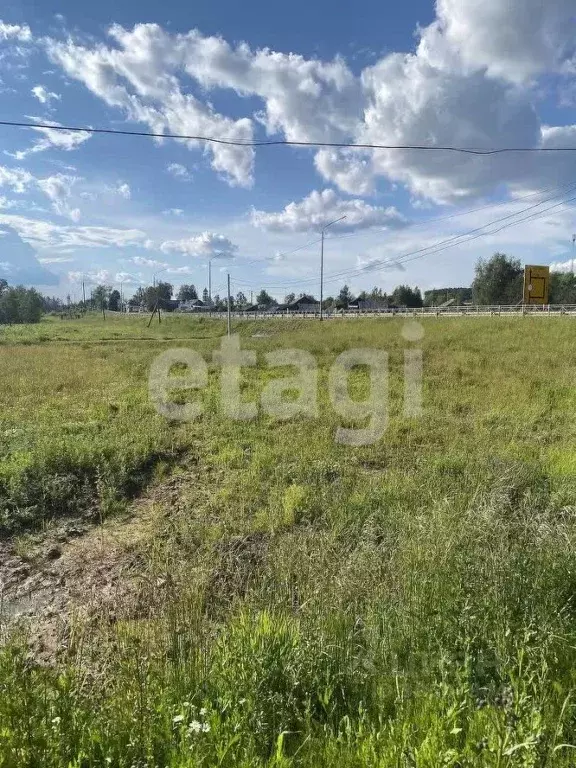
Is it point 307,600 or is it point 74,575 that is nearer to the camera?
point 307,600

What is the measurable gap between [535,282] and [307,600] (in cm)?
2228

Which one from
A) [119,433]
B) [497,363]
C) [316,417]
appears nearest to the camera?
[119,433]

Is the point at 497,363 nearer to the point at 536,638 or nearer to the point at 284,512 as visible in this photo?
the point at 284,512

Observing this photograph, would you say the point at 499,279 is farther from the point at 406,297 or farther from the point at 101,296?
the point at 101,296

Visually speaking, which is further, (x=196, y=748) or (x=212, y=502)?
(x=212, y=502)

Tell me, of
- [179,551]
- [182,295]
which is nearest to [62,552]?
[179,551]

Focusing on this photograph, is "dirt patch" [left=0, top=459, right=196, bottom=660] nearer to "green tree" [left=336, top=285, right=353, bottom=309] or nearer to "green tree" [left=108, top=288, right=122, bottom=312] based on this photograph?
"green tree" [left=336, top=285, right=353, bottom=309]

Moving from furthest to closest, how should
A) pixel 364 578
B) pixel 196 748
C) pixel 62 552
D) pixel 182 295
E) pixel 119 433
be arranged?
pixel 182 295
pixel 119 433
pixel 62 552
pixel 364 578
pixel 196 748

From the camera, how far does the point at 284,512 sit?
4641mm

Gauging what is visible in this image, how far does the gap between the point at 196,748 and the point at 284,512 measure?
305 cm

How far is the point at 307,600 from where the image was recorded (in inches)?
109

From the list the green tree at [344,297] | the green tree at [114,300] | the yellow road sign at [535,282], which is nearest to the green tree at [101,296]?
the green tree at [114,300]

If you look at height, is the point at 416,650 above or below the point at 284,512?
above

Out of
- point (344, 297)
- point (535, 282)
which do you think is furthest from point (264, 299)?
point (535, 282)
